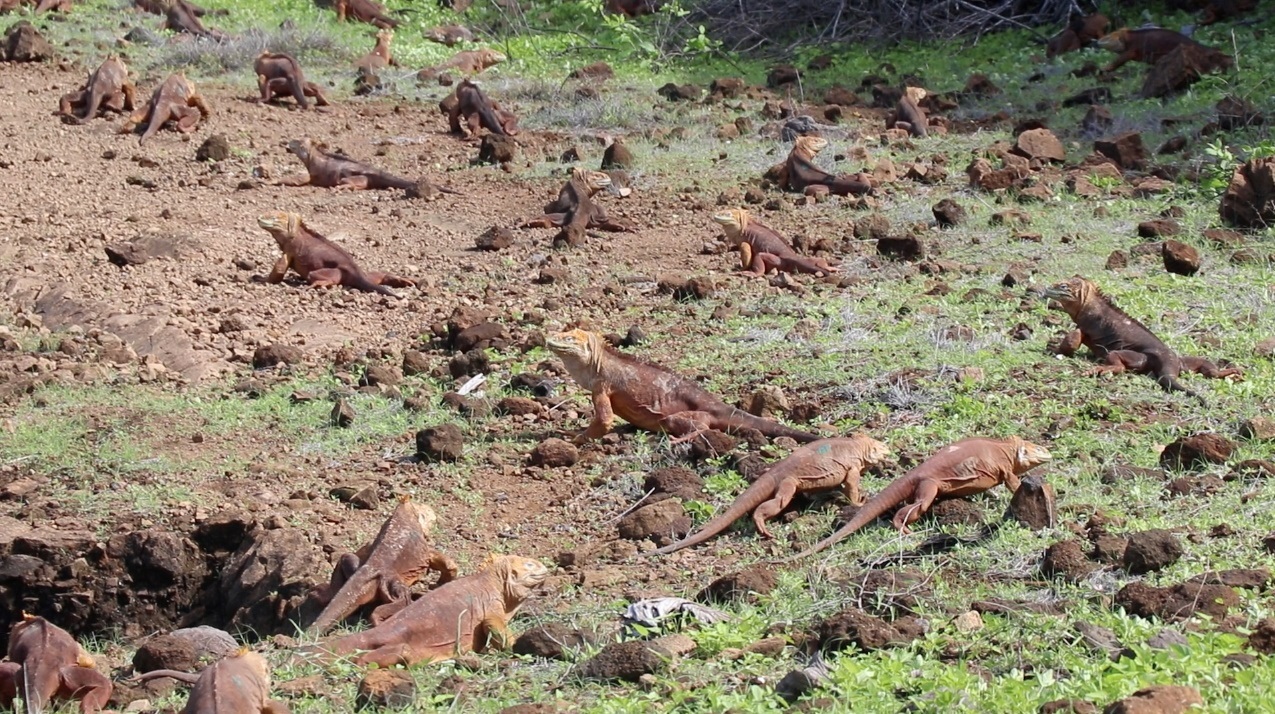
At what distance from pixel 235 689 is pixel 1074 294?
17.2 ft

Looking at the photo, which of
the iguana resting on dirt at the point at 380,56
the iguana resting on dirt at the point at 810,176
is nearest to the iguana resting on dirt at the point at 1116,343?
the iguana resting on dirt at the point at 810,176

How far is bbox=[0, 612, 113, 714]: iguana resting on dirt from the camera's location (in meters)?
5.21

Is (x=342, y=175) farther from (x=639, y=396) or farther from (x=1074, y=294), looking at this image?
(x=1074, y=294)

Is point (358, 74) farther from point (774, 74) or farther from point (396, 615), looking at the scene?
point (396, 615)

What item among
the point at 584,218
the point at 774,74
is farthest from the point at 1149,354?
the point at 774,74

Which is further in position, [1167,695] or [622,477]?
[622,477]

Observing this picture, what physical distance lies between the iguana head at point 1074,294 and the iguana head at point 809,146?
4098 mm

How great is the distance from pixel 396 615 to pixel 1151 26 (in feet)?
42.9

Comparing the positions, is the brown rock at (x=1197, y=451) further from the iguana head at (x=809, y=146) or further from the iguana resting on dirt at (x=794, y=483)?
the iguana head at (x=809, y=146)

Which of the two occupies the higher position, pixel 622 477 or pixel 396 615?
pixel 396 615

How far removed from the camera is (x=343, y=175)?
12781 mm

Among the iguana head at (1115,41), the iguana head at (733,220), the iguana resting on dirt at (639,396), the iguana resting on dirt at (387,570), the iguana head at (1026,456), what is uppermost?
the iguana head at (1026,456)

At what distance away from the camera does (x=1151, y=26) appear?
53.5 feet

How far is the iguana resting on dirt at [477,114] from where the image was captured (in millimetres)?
14148
